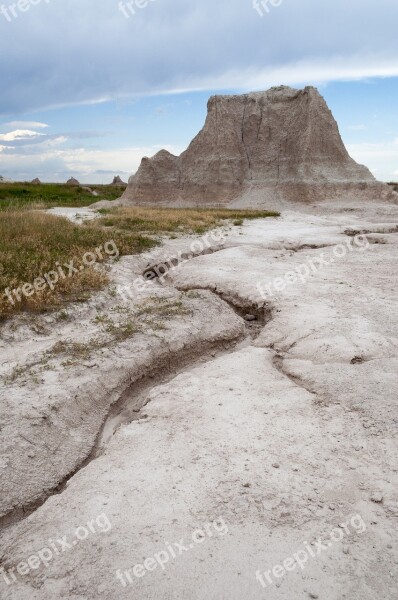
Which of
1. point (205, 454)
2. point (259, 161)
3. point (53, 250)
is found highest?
point (259, 161)

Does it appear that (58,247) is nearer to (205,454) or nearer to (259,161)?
(205,454)

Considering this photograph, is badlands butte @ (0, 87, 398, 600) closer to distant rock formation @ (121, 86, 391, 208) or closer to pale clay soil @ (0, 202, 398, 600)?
pale clay soil @ (0, 202, 398, 600)

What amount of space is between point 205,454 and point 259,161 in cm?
2770

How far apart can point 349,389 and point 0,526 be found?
3.48 meters

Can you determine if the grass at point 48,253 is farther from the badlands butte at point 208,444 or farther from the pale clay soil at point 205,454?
the pale clay soil at point 205,454

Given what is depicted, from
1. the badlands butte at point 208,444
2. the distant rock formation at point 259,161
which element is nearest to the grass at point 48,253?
the badlands butte at point 208,444

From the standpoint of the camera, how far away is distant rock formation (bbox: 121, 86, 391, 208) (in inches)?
1081

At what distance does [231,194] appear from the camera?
1145 inches

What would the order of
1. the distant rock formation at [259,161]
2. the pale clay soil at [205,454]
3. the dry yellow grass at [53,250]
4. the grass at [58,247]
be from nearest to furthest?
the pale clay soil at [205,454] < the dry yellow grass at [53,250] < the grass at [58,247] < the distant rock formation at [259,161]

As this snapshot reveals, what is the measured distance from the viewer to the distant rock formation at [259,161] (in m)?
27.5

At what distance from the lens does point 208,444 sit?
4074 millimetres

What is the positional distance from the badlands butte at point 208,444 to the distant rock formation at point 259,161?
65.1ft

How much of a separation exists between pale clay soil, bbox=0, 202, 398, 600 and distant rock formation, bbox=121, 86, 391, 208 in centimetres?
2178

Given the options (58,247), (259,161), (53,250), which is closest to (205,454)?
(53,250)
